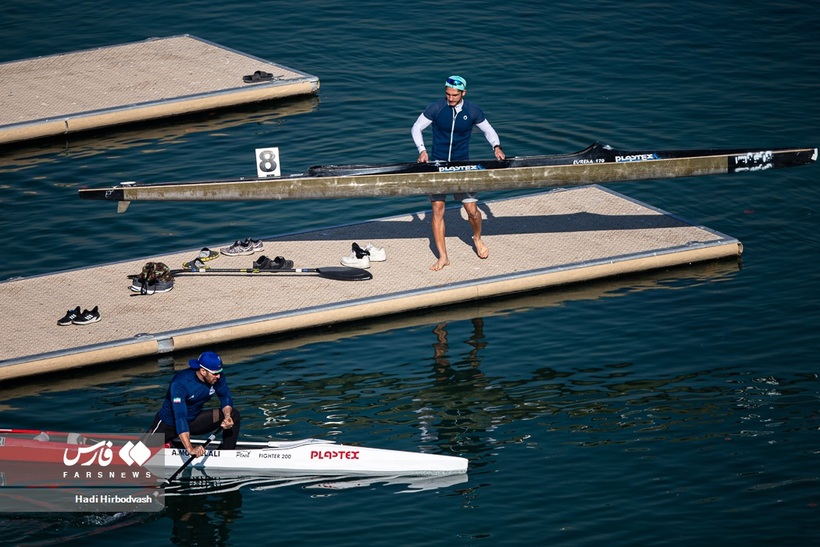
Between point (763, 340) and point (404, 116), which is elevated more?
point (404, 116)

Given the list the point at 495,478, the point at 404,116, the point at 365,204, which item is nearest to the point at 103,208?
the point at 365,204

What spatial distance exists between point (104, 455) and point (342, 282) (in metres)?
5.17

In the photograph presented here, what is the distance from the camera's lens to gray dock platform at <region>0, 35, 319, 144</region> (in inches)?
979

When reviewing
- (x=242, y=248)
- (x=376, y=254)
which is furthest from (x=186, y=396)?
(x=376, y=254)

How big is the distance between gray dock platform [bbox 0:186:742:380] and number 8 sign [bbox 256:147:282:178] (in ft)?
5.58

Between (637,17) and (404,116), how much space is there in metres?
8.12

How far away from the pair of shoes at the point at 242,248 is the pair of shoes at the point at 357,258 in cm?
156

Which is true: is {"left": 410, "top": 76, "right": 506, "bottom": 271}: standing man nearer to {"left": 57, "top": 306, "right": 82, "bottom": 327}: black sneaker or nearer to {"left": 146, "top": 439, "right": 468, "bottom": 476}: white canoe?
{"left": 146, "top": 439, "right": 468, "bottom": 476}: white canoe

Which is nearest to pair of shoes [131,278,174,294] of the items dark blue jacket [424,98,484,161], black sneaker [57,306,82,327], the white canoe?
black sneaker [57,306,82,327]

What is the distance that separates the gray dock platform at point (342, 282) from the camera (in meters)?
16.9

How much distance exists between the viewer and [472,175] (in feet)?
59.2

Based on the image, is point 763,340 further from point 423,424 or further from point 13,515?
point 13,515

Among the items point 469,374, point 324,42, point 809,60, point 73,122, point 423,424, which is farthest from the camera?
point 324,42

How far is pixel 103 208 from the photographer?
2230 cm
